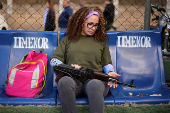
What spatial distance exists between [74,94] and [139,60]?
1122 mm

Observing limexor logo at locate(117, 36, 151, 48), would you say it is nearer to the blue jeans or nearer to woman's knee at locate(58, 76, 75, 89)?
the blue jeans

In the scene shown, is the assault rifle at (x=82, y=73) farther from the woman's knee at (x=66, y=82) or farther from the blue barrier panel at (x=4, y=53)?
the blue barrier panel at (x=4, y=53)

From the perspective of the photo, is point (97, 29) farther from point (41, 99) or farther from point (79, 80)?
point (41, 99)

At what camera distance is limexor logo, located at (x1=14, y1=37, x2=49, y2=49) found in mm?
2510

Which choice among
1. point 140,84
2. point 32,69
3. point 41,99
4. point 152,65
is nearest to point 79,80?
point 41,99

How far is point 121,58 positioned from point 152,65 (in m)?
0.41

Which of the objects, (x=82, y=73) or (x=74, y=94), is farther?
(x=82, y=73)

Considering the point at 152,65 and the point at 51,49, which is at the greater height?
the point at 51,49

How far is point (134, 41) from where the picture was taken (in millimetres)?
2562

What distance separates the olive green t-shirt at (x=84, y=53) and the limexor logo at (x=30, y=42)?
40 centimetres

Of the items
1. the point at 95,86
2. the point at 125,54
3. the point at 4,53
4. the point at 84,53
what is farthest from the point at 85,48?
the point at 4,53

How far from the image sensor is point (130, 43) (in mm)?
2562

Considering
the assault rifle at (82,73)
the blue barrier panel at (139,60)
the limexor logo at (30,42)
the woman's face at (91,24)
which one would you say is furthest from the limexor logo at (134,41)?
the limexor logo at (30,42)

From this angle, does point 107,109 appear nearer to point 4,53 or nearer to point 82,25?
point 82,25
